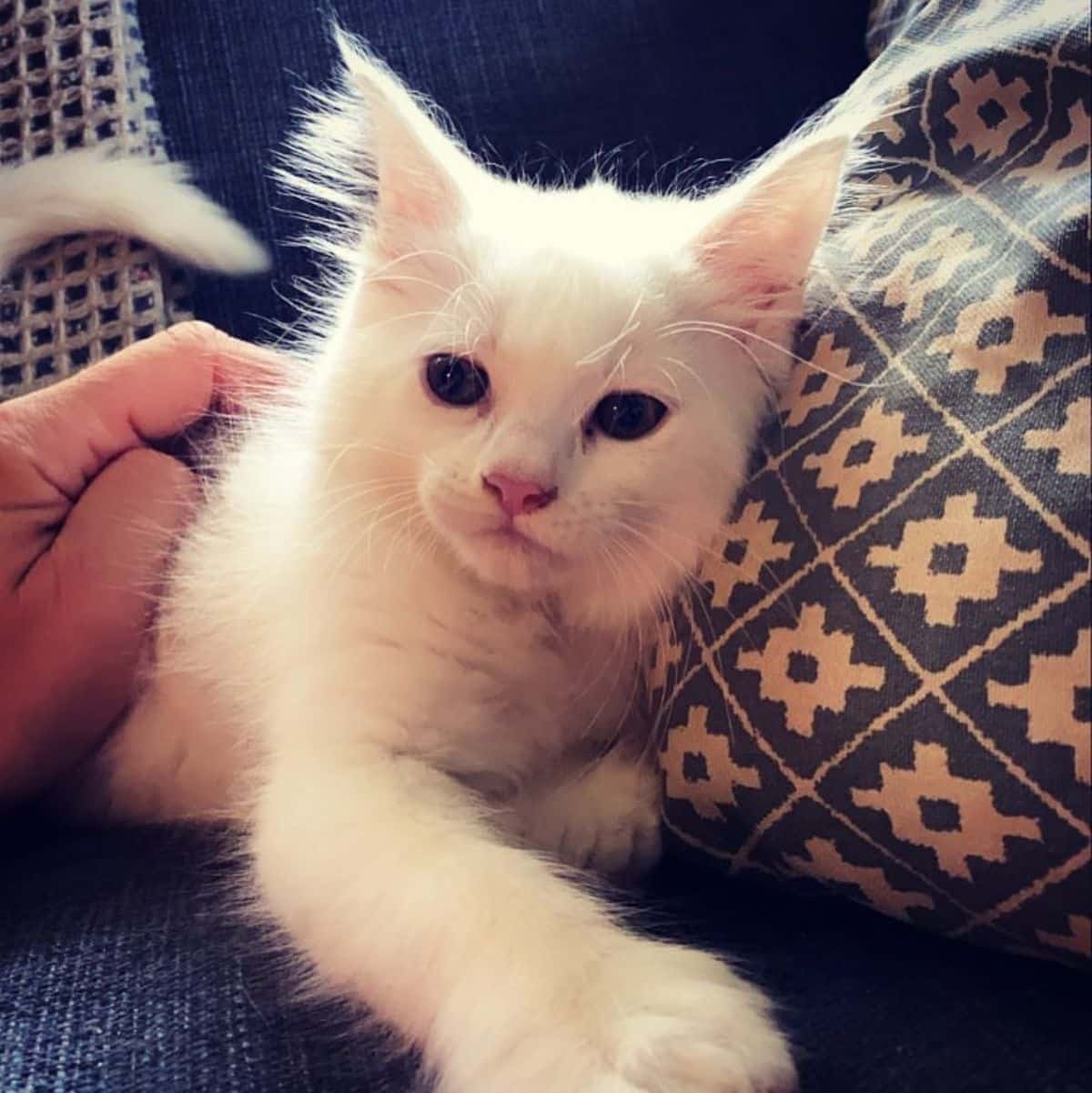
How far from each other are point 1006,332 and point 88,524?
1.02 m

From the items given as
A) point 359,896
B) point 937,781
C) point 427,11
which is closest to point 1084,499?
point 937,781

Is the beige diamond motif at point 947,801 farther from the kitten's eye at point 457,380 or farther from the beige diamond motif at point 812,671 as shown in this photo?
the kitten's eye at point 457,380

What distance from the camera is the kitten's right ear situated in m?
1.02

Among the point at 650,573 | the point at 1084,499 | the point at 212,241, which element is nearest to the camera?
the point at 1084,499

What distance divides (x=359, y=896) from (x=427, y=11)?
1.41 meters

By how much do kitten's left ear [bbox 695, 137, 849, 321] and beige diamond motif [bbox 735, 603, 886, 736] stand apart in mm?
342

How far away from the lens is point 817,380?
35.6 inches

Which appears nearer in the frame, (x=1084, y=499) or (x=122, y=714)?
(x=1084, y=499)

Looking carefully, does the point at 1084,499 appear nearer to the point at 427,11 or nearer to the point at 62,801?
the point at 62,801

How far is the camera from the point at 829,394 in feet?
2.86

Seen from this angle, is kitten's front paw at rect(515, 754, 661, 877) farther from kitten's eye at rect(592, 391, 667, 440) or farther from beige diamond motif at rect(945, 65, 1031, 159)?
beige diamond motif at rect(945, 65, 1031, 159)

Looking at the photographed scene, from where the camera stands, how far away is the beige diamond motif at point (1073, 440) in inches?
25.8

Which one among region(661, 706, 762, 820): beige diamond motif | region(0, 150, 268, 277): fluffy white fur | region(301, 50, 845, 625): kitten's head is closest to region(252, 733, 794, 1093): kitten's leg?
region(661, 706, 762, 820): beige diamond motif

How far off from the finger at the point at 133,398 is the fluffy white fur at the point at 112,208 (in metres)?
0.12
